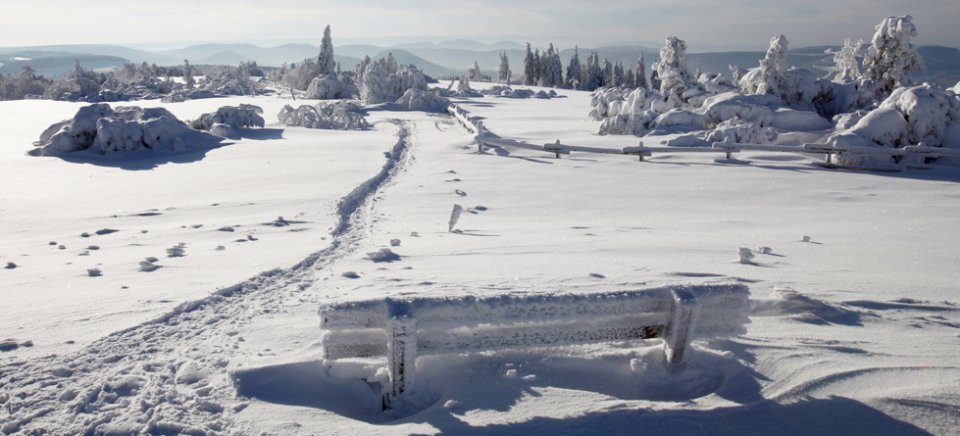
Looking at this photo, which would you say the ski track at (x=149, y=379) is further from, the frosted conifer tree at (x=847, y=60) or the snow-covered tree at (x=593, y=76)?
the snow-covered tree at (x=593, y=76)

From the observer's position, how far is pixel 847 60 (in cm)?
4841

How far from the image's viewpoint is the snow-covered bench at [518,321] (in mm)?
4004

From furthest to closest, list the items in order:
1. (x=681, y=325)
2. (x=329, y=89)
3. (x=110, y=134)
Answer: (x=329, y=89) < (x=110, y=134) < (x=681, y=325)

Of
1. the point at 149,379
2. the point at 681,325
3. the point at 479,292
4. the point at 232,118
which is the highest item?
the point at 232,118

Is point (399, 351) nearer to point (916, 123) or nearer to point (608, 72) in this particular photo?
point (916, 123)

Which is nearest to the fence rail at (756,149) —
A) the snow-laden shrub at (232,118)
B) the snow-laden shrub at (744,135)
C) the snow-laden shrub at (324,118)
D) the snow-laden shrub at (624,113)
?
the snow-laden shrub at (744,135)

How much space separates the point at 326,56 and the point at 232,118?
149 feet

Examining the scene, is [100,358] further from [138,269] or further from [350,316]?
[138,269]

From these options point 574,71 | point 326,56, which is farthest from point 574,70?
point 326,56

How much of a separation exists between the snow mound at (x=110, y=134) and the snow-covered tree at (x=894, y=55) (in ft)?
120

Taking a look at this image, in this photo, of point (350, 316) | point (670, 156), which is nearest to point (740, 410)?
point (350, 316)

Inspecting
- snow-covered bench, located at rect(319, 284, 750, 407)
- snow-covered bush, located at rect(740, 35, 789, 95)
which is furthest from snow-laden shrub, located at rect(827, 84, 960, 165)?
snow-covered bench, located at rect(319, 284, 750, 407)

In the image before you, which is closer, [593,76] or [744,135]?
[744,135]

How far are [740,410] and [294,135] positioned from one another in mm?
27231
